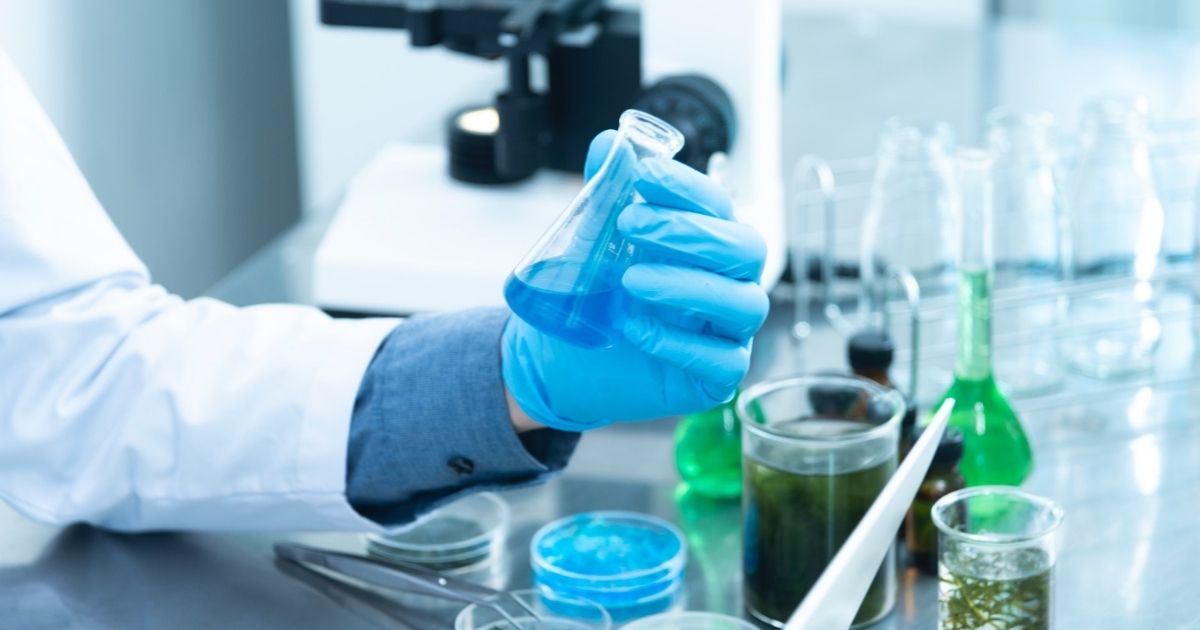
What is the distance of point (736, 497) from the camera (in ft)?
4.28

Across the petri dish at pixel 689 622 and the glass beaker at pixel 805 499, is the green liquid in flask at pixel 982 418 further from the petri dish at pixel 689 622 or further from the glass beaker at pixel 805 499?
the petri dish at pixel 689 622

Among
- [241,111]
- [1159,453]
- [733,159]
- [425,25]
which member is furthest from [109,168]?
[1159,453]

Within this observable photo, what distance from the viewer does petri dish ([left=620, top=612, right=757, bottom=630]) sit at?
107cm

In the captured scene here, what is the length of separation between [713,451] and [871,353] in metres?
0.16

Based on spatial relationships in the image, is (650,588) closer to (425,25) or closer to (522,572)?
(522,572)

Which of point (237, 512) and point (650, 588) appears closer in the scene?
point (650, 588)

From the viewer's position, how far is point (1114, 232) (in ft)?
4.97

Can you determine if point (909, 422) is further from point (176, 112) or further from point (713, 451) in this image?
point (176, 112)

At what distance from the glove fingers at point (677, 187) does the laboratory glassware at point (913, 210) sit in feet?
1.61

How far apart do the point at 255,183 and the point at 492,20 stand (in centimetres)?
193

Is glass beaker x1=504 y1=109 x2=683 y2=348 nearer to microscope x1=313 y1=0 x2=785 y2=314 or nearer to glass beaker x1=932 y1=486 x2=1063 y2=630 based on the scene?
glass beaker x1=932 y1=486 x2=1063 y2=630

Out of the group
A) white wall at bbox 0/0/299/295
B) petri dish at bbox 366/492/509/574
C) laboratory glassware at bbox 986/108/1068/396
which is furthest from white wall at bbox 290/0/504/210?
petri dish at bbox 366/492/509/574

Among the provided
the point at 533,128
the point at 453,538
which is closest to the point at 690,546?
the point at 453,538

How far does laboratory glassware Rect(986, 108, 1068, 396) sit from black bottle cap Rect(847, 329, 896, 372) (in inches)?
7.6
